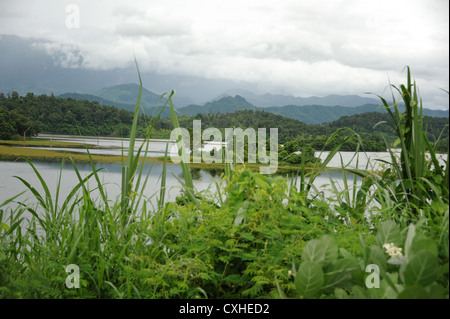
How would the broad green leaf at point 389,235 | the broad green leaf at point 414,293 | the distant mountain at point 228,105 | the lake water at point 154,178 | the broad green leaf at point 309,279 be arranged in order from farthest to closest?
the distant mountain at point 228,105 < the lake water at point 154,178 < the broad green leaf at point 389,235 < the broad green leaf at point 309,279 < the broad green leaf at point 414,293

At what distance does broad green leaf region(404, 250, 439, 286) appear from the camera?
98 cm

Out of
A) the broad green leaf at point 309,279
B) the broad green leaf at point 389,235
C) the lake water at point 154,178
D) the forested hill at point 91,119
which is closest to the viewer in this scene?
the broad green leaf at point 309,279

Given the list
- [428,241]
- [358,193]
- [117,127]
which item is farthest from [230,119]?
[428,241]

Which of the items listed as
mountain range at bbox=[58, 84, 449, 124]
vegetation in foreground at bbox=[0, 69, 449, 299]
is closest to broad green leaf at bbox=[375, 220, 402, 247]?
vegetation in foreground at bbox=[0, 69, 449, 299]

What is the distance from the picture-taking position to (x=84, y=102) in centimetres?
704

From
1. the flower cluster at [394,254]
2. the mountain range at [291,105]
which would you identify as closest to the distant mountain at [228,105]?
the mountain range at [291,105]

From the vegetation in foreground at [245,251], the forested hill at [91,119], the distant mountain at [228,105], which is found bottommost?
the vegetation in foreground at [245,251]

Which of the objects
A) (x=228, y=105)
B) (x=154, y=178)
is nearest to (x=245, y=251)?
(x=154, y=178)

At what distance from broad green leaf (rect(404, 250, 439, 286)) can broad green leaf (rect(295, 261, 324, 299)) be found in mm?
240

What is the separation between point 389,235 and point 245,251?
1.79 ft

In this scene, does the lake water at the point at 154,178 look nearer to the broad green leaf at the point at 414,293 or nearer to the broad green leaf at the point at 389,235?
the broad green leaf at the point at 389,235

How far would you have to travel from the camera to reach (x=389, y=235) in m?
1.21

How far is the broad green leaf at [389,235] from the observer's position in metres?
1.20

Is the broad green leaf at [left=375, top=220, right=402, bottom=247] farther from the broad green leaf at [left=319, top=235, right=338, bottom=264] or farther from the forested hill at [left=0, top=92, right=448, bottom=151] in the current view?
the forested hill at [left=0, top=92, right=448, bottom=151]
